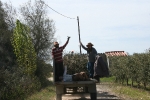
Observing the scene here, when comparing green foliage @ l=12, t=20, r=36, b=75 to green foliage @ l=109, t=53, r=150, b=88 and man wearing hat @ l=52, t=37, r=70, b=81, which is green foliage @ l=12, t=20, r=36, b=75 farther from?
man wearing hat @ l=52, t=37, r=70, b=81

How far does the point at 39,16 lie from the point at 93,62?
19.7 metres

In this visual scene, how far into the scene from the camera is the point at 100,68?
41.8 ft

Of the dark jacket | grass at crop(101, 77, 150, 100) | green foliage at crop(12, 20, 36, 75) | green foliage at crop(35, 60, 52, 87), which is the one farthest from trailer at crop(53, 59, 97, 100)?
green foliage at crop(35, 60, 52, 87)

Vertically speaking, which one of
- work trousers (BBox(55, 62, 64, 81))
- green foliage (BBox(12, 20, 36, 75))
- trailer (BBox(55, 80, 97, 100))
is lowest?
trailer (BBox(55, 80, 97, 100))

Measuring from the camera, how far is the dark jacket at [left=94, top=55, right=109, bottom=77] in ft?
41.4

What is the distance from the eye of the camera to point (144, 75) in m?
24.1

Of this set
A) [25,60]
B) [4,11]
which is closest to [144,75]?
[25,60]

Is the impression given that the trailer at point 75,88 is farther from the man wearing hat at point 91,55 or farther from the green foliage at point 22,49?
the green foliage at point 22,49

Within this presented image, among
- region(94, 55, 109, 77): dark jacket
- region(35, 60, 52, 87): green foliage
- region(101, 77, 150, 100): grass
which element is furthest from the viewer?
region(35, 60, 52, 87): green foliage

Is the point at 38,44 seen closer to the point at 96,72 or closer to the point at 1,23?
the point at 1,23

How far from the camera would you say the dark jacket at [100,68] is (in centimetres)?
1262

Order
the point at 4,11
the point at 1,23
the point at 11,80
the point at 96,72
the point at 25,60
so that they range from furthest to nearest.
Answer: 1. the point at 4,11
2. the point at 1,23
3. the point at 25,60
4. the point at 11,80
5. the point at 96,72

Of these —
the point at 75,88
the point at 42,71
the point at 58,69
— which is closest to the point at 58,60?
the point at 58,69

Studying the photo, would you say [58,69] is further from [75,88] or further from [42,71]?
[42,71]
